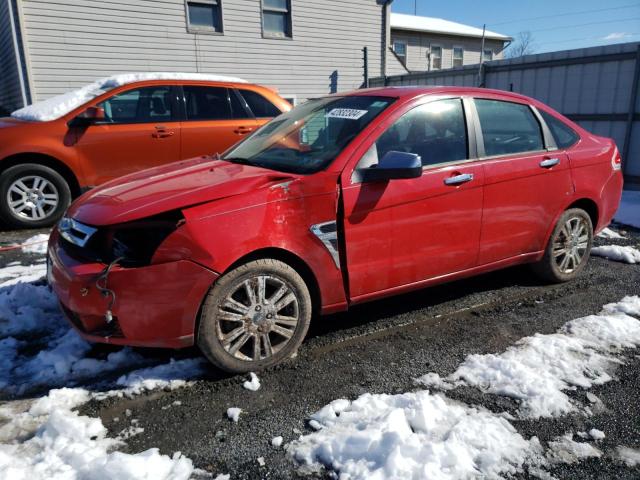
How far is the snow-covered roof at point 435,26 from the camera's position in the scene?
2344 centimetres

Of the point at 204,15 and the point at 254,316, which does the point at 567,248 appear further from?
the point at 204,15

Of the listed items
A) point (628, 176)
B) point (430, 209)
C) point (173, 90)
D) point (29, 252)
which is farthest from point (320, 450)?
point (628, 176)

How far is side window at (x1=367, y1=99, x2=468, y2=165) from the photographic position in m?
3.29

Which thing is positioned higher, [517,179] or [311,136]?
[311,136]

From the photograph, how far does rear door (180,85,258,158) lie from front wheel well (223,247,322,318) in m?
3.90

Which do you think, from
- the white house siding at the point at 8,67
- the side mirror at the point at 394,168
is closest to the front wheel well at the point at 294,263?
the side mirror at the point at 394,168

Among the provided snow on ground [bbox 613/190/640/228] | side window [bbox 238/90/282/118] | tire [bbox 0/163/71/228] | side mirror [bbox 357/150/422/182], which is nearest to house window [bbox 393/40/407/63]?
snow on ground [bbox 613/190/640/228]

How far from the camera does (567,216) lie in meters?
4.16

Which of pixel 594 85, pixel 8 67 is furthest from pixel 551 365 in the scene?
pixel 8 67

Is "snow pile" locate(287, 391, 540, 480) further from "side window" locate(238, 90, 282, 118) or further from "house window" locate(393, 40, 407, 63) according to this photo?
"house window" locate(393, 40, 407, 63)

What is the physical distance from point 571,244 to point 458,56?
24295 millimetres

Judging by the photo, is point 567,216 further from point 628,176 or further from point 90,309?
point 628,176

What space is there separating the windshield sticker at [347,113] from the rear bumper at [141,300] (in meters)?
1.48

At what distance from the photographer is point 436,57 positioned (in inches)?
979
